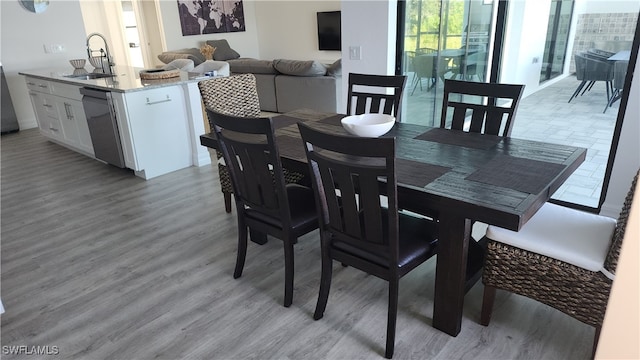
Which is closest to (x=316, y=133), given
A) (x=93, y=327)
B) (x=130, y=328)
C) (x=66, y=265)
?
(x=130, y=328)

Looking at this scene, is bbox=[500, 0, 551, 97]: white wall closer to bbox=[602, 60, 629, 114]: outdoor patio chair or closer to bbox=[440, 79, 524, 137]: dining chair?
bbox=[602, 60, 629, 114]: outdoor patio chair

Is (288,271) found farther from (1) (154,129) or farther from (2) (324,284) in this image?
(1) (154,129)

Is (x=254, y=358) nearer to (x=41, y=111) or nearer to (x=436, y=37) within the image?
(x=436, y=37)

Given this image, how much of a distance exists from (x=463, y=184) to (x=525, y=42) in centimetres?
273

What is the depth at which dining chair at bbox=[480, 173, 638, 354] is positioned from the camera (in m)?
1.62

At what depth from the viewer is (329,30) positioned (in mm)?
8758

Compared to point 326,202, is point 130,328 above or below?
below

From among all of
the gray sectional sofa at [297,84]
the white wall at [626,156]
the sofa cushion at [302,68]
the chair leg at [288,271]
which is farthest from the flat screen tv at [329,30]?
the chair leg at [288,271]

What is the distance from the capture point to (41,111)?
5305 millimetres

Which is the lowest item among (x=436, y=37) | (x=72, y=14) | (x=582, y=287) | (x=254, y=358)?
(x=254, y=358)

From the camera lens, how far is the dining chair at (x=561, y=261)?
1621 millimetres

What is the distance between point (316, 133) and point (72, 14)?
21.4ft

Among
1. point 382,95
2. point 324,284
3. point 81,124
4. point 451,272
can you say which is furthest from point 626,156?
point 81,124

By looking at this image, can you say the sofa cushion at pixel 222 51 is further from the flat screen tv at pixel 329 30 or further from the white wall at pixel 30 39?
the white wall at pixel 30 39
